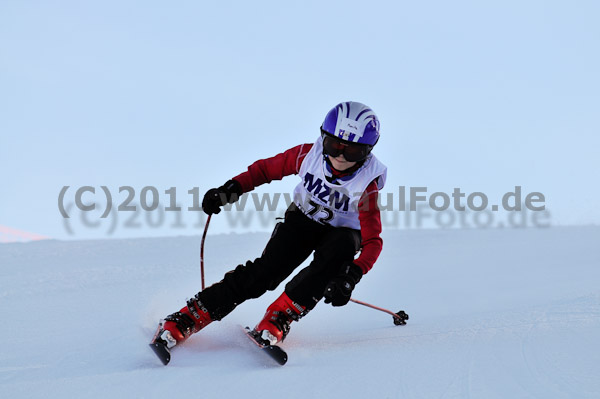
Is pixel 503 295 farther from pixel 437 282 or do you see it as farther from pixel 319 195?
pixel 319 195

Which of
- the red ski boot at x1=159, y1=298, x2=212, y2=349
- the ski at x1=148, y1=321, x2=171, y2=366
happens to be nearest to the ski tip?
the ski at x1=148, y1=321, x2=171, y2=366

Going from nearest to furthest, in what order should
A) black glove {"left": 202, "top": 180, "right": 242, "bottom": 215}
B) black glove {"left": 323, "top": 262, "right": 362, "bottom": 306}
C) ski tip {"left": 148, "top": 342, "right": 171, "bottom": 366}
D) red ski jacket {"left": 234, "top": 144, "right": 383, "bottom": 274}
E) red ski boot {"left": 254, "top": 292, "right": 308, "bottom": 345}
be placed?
ski tip {"left": 148, "top": 342, "right": 171, "bottom": 366} → black glove {"left": 323, "top": 262, "right": 362, "bottom": 306} → red ski boot {"left": 254, "top": 292, "right": 308, "bottom": 345} → red ski jacket {"left": 234, "top": 144, "right": 383, "bottom": 274} → black glove {"left": 202, "top": 180, "right": 242, "bottom": 215}

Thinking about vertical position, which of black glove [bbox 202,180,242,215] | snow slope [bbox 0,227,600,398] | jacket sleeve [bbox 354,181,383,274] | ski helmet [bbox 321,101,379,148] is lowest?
snow slope [bbox 0,227,600,398]

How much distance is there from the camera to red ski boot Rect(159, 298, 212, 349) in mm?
3340

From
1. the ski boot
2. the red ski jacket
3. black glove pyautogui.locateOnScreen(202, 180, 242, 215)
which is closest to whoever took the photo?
the ski boot

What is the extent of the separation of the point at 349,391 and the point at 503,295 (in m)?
3.33

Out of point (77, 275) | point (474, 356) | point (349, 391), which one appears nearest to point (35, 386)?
point (349, 391)

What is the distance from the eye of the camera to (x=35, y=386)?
8.31ft

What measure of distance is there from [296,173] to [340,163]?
0.41m

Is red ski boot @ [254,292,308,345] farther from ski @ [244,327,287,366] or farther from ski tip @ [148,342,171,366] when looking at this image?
ski tip @ [148,342,171,366]

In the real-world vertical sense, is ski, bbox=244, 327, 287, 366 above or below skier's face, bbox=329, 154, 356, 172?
below

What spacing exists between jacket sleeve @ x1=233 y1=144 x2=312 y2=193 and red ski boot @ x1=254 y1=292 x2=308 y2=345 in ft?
2.66


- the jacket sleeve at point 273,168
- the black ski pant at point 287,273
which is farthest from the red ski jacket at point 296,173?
the black ski pant at point 287,273

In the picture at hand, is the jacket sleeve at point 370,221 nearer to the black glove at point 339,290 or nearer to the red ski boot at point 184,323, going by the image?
the black glove at point 339,290
